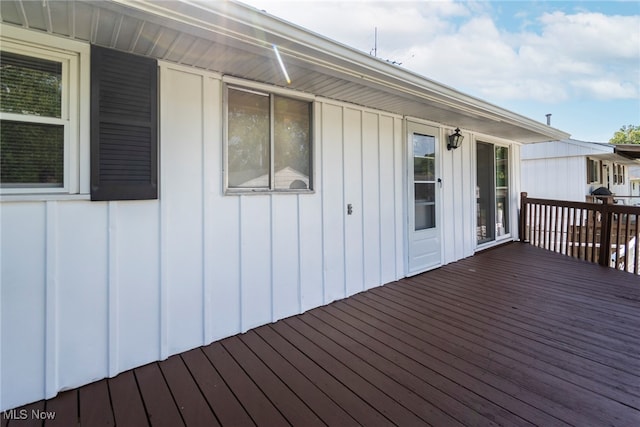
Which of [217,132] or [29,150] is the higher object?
[217,132]

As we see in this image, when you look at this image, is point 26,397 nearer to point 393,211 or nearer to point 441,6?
point 393,211

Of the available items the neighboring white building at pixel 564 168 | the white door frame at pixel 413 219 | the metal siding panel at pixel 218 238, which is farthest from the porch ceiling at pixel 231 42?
the neighboring white building at pixel 564 168

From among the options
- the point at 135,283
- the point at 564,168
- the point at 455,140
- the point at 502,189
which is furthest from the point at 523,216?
Result: the point at 135,283

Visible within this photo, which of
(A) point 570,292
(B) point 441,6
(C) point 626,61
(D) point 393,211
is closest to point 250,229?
(D) point 393,211

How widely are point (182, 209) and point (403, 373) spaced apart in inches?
78.0

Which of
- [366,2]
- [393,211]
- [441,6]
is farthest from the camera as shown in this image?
[441,6]

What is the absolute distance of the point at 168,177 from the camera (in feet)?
7.46

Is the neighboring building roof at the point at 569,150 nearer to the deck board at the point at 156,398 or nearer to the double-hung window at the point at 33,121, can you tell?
the deck board at the point at 156,398

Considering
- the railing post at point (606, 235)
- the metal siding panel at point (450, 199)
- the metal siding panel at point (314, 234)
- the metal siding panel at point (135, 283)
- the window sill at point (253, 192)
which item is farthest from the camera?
the metal siding panel at point (450, 199)

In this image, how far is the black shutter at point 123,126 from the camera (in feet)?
6.44

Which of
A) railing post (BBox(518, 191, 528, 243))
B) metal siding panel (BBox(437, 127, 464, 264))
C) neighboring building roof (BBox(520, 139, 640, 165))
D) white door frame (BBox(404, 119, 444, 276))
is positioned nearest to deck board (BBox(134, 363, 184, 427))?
white door frame (BBox(404, 119, 444, 276))

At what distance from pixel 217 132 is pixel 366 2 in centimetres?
432

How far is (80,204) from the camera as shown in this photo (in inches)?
76.3

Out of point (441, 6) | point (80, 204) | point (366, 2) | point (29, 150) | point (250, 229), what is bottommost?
point (250, 229)
